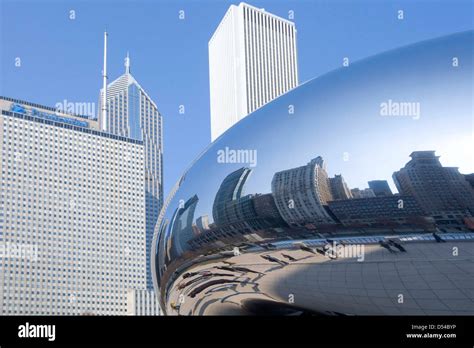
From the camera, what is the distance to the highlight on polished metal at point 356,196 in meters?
4.91

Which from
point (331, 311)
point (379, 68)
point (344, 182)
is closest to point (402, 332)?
point (331, 311)

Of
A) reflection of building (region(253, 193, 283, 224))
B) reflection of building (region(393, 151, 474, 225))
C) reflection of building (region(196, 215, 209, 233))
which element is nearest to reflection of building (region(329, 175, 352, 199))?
reflection of building (region(393, 151, 474, 225))

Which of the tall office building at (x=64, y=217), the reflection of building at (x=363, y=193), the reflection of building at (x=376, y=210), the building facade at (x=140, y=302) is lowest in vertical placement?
the building facade at (x=140, y=302)

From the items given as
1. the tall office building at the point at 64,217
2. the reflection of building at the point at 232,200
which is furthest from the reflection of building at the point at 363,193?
the tall office building at the point at 64,217

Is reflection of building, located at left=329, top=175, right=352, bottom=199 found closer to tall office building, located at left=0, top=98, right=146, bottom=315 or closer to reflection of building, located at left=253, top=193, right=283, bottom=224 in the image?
reflection of building, located at left=253, top=193, right=283, bottom=224

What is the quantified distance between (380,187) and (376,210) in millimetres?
201

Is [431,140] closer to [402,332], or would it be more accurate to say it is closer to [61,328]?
[402,332]

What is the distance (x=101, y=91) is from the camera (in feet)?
589

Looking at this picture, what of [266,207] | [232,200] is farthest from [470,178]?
[232,200]

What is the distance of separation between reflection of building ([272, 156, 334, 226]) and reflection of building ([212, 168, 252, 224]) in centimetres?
37

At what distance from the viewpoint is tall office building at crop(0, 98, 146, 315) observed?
349 feet

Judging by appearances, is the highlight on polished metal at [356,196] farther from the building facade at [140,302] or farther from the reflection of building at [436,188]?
the building facade at [140,302]

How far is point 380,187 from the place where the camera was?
5094mm

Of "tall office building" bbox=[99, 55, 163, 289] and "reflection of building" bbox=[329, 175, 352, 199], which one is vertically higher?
"tall office building" bbox=[99, 55, 163, 289]
